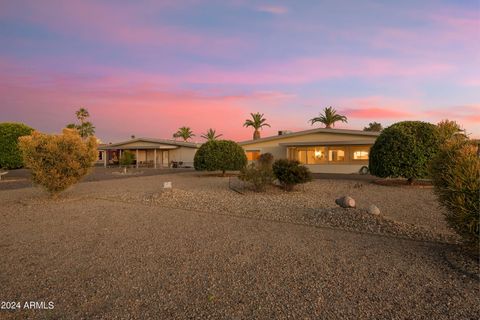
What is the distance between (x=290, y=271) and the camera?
4.71 m

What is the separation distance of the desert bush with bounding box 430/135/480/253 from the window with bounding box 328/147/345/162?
2188 cm

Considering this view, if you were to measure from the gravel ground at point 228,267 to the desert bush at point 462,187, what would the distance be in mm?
630

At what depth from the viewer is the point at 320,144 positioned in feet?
88.9

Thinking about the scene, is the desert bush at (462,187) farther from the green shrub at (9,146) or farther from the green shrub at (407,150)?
the green shrub at (9,146)

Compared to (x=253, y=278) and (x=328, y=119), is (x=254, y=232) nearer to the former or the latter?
(x=253, y=278)

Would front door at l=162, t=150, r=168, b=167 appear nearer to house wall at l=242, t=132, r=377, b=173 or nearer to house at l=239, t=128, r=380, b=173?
house wall at l=242, t=132, r=377, b=173

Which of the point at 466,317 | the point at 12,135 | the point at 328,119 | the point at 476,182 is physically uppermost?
the point at 328,119

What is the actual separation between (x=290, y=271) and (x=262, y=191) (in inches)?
375

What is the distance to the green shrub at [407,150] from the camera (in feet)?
51.2

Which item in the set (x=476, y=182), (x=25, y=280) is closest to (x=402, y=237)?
(x=476, y=182)

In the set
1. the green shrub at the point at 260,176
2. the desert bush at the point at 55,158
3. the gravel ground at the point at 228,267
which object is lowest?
the gravel ground at the point at 228,267

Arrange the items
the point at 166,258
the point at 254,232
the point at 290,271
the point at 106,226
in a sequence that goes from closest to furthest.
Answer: the point at 290,271, the point at 166,258, the point at 254,232, the point at 106,226

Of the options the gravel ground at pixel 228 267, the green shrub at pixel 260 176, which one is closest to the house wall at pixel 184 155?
the green shrub at pixel 260 176

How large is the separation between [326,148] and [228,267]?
24320mm
